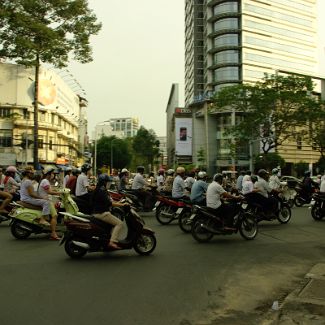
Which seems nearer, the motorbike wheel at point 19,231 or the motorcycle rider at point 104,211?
the motorcycle rider at point 104,211

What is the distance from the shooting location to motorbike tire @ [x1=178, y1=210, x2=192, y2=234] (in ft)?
38.3

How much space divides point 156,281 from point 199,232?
370 centimetres

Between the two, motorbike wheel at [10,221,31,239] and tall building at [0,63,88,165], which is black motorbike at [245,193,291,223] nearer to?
motorbike wheel at [10,221,31,239]

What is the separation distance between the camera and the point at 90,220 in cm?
803

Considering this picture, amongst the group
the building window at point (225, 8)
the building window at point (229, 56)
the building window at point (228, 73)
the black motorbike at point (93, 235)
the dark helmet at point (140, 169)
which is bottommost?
the black motorbike at point (93, 235)

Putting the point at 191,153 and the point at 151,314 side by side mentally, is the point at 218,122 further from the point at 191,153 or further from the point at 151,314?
the point at 151,314

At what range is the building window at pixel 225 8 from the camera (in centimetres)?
7381

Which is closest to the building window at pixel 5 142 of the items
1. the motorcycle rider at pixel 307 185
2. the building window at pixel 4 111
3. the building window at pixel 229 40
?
the building window at pixel 4 111

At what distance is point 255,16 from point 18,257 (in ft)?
245

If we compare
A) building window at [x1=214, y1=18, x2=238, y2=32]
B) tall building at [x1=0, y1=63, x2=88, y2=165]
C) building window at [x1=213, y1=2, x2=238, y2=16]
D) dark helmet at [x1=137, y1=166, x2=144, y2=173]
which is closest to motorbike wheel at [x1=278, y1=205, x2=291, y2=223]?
dark helmet at [x1=137, y1=166, x2=144, y2=173]

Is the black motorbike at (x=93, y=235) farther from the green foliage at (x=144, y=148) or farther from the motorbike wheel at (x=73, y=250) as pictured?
the green foliage at (x=144, y=148)

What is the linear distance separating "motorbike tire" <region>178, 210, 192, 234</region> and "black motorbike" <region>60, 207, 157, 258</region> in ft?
11.3

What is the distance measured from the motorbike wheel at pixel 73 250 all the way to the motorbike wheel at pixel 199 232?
9.34 ft

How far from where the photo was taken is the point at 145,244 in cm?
852
